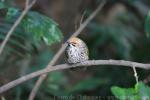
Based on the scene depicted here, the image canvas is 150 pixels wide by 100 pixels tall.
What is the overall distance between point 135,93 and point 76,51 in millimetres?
369

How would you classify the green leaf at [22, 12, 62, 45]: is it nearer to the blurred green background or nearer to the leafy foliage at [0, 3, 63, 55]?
the leafy foliage at [0, 3, 63, 55]

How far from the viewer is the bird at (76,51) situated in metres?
1.50

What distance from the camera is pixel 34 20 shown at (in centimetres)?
168

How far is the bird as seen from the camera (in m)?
1.50

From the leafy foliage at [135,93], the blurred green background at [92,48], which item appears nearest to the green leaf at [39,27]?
the blurred green background at [92,48]

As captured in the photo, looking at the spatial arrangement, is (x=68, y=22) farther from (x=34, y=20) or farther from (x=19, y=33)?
(x=34, y=20)

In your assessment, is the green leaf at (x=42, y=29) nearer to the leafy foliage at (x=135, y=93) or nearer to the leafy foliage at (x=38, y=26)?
the leafy foliage at (x=38, y=26)

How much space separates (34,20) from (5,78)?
69cm

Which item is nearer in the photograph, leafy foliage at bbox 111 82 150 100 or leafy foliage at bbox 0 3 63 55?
leafy foliage at bbox 111 82 150 100

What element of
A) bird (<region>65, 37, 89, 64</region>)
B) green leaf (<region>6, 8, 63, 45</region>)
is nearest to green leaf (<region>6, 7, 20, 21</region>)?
green leaf (<region>6, 8, 63, 45</region>)

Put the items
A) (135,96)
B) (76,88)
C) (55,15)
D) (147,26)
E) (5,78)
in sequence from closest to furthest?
1. (135,96)
2. (147,26)
3. (5,78)
4. (76,88)
5. (55,15)

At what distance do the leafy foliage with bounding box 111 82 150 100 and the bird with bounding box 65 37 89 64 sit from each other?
316mm

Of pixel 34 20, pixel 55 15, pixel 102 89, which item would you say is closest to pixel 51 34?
pixel 34 20

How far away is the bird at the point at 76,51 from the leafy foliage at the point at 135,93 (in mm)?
316
